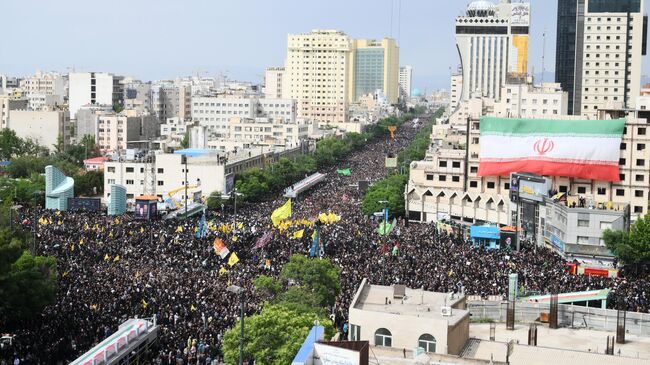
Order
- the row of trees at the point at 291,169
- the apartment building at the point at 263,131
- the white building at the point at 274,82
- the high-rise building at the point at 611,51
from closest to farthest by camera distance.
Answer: the row of trees at the point at 291,169
the high-rise building at the point at 611,51
the apartment building at the point at 263,131
the white building at the point at 274,82

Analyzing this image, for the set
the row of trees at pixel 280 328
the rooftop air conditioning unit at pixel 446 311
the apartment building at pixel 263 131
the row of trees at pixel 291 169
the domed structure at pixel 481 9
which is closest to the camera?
the rooftop air conditioning unit at pixel 446 311

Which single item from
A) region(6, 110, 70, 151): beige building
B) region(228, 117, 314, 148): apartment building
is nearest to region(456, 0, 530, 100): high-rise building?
region(228, 117, 314, 148): apartment building

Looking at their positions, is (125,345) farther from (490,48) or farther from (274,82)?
(274,82)

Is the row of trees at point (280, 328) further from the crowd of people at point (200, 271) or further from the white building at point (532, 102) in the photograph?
the white building at point (532, 102)

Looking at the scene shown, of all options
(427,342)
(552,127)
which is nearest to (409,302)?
(427,342)

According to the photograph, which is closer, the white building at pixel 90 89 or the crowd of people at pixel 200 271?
the crowd of people at pixel 200 271

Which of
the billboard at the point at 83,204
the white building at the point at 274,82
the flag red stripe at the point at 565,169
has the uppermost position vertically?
the white building at the point at 274,82

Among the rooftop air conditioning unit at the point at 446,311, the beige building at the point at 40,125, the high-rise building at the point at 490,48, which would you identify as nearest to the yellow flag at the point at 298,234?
the rooftop air conditioning unit at the point at 446,311

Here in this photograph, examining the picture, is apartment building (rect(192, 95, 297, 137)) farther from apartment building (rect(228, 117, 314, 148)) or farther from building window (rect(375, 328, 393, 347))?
building window (rect(375, 328, 393, 347))
